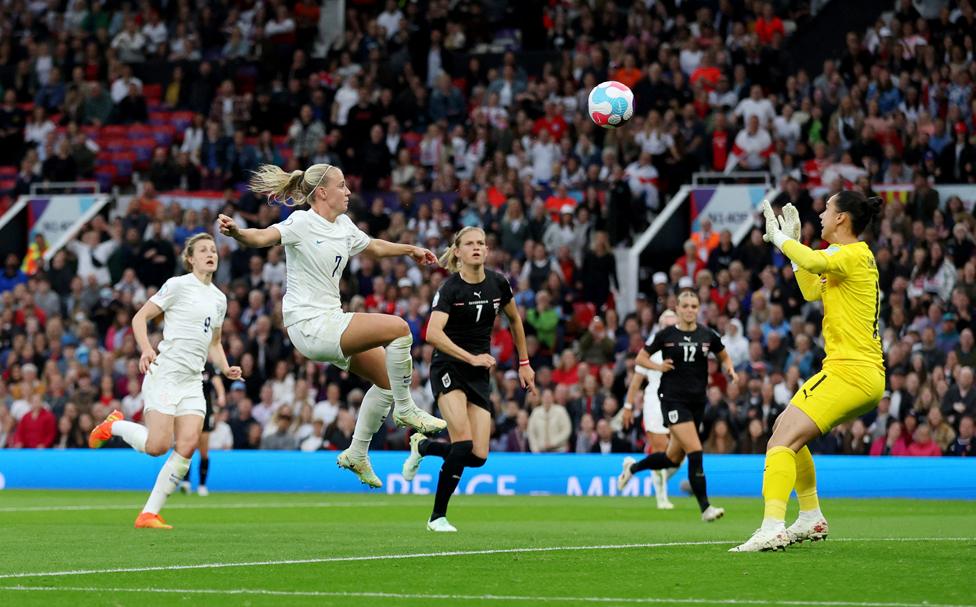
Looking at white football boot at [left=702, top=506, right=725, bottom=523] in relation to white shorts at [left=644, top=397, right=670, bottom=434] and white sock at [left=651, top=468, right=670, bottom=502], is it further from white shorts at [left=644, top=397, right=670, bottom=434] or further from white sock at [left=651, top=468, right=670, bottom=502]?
white shorts at [left=644, top=397, right=670, bottom=434]

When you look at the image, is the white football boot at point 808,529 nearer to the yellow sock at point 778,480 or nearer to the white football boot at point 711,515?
the yellow sock at point 778,480

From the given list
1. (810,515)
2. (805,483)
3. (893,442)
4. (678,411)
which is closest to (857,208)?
(805,483)

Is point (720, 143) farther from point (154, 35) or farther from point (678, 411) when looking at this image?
point (154, 35)

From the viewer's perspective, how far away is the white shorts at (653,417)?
1984 centimetres

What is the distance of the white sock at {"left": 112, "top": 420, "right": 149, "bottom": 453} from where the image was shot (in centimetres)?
1466

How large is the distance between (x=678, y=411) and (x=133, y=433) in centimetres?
564

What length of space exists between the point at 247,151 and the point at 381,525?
55.2 feet

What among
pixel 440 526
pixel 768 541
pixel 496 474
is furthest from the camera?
pixel 496 474

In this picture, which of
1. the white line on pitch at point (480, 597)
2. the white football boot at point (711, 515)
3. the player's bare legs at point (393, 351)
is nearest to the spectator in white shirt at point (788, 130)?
the white football boot at point (711, 515)

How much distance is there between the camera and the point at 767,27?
1096 inches

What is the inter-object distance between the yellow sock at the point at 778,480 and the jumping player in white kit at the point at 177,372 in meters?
5.78

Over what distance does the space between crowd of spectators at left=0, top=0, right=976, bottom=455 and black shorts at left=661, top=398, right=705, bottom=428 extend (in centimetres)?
538

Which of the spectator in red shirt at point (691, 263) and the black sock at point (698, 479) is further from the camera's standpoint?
the spectator in red shirt at point (691, 263)

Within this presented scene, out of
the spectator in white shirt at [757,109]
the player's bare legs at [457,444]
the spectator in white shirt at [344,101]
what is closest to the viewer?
the player's bare legs at [457,444]
